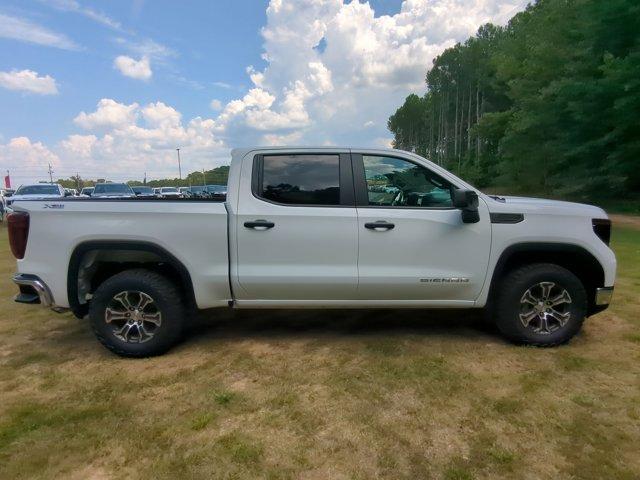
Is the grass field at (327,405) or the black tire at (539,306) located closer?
the grass field at (327,405)

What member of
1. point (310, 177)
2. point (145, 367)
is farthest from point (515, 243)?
point (145, 367)

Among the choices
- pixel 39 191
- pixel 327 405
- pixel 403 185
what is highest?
pixel 39 191

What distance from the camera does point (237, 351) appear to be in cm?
395

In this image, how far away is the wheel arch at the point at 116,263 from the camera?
372 cm

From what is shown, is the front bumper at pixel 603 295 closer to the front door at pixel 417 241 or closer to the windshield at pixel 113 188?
the front door at pixel 417 241

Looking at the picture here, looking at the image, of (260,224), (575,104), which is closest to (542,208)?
(260,224)

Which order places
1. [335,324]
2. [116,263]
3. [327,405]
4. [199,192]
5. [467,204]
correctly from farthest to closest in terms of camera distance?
[199,192]
[335,324]
[116,263]
[467,204]
[327,405]

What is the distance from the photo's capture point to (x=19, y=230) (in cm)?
371

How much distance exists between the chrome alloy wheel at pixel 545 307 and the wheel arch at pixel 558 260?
0.27 metres

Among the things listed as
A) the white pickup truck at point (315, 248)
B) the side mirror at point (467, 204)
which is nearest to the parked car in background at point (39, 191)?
the white pickup truck at point (315, 248)

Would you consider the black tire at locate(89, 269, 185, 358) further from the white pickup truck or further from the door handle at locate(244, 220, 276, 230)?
the door handle at locate(244, 220, 276, 230)

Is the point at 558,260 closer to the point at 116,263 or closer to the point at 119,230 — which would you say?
the point at 119,230

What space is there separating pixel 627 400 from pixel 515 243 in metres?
1.41

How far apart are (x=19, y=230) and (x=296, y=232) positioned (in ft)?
7.79
